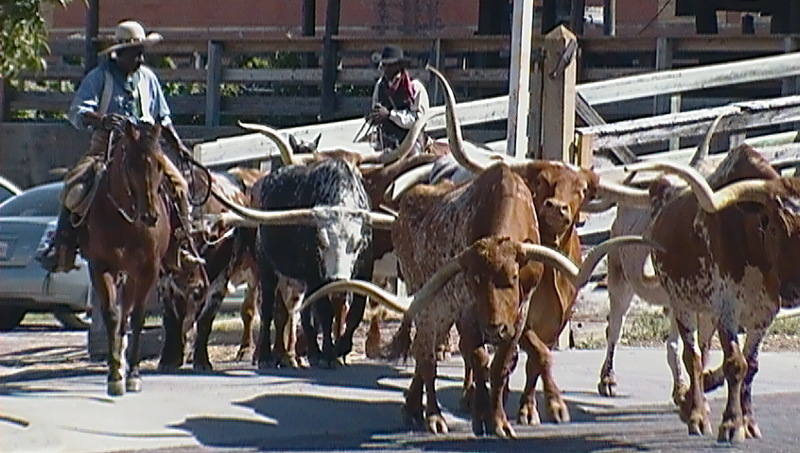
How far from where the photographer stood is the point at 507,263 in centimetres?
1041

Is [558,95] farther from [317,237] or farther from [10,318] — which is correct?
[10,318]

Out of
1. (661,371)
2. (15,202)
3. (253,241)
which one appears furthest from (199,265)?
(15,202)

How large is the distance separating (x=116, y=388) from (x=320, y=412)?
56.2 inches

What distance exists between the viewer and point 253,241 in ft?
49.8

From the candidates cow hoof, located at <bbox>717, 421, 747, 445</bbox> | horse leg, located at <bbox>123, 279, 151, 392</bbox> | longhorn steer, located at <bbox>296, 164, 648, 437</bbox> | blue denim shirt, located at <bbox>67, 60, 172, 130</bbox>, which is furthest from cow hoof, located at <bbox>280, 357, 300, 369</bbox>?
cow hoof, located at <bbox>717, 421, 747, 445</bbox>

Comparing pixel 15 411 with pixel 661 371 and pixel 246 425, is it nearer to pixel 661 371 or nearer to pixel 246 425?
pixel 246 425

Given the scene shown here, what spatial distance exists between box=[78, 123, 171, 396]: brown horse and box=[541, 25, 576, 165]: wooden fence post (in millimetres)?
3911

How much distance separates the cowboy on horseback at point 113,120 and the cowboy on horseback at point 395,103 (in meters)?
2.71

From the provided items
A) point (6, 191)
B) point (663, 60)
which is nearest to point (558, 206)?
point (663, 60)

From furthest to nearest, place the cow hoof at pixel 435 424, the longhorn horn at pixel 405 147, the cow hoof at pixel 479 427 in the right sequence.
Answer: the longhorn horn at pixel 405 147 → the cow hoof at pixel 435 424 → the cow hoof at pixel 479 427

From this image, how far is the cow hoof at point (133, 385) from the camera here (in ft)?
41.8

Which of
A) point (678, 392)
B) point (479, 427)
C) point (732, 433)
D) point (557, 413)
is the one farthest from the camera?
point (678, 392)

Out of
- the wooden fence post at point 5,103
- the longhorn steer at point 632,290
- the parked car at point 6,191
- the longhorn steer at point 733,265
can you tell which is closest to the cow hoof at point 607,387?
the longhorn steer at point 632,290

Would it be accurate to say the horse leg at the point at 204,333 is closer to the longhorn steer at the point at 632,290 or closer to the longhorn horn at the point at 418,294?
the longhorn steer at the point at 632,290
